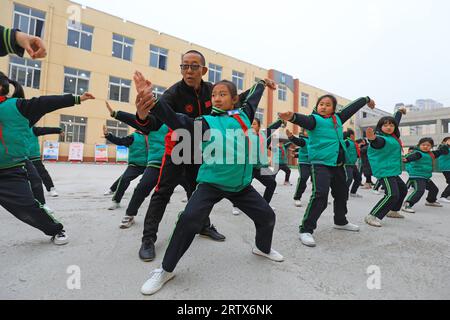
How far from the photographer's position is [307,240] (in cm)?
272

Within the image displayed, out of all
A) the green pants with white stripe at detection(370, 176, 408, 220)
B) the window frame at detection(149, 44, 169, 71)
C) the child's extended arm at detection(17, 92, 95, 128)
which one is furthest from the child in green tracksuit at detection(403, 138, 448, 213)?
the window frame at detection(149, 44, 169, 71)

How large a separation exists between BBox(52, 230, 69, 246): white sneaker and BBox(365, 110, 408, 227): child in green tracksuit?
12.9 feet

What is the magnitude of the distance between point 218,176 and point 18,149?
1977mm

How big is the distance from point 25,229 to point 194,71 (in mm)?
2721

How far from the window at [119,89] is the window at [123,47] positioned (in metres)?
1.80

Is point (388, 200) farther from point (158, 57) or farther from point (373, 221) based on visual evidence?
point (158, 57)

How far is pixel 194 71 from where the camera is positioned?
2477mm

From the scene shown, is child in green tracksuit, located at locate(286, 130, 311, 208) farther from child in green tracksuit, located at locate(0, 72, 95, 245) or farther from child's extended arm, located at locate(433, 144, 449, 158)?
child in green tracksuit, located at locate(0, 72, 95, 245)

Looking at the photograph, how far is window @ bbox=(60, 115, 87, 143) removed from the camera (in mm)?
16438

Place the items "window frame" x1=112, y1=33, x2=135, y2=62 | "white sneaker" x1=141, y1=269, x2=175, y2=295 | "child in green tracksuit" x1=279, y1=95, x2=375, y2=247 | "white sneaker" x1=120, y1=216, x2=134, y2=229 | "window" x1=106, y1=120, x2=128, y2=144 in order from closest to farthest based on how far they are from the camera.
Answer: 1. "white sneaker" x1=141, y1=269, x2=175, y2=295
2. "child in green tracksuit" x1=279, y1=95, x2=375, y2=247
3. "white sneaker" x1=120, y1=216, x2=134, y2=229
4. "window frame" x1=112, y1=33, x2=135, y2=62
5. "window" x1=106, y1=120, x2=128, y2=144

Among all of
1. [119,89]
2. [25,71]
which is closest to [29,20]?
[25,71]
